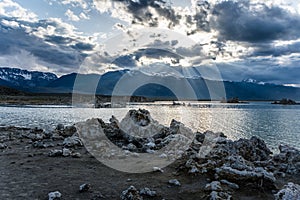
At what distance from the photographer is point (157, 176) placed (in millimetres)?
12883

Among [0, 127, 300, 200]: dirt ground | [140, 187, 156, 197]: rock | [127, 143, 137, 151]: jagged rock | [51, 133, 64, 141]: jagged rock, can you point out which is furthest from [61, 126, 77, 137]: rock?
[140, 187, 156, 197]: rock

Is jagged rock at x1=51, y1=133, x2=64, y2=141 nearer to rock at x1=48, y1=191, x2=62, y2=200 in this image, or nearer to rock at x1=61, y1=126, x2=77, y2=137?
rock at x1=61, y1=126, x2=77, y2=137

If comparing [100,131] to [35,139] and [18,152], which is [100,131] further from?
[18,152]

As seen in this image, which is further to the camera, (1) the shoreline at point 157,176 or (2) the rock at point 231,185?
(2) the rock at point 231,185

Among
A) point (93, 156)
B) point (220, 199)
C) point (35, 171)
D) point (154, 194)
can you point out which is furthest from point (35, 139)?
point (220, 199)

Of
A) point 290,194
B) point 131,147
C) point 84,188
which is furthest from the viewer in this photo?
point 131,147

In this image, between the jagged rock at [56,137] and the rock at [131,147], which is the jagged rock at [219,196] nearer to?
the rock at [131,147]

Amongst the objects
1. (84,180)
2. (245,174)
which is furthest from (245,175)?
(84,180)

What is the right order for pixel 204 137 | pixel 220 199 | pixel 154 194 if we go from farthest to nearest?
pixel 204 137 → pixel 154 194 → pixel 220 199

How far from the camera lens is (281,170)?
1487 centimetres

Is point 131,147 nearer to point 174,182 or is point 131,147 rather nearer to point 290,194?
point 174,182

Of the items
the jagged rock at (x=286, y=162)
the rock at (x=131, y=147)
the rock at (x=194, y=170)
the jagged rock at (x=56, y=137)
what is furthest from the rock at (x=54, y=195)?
the jagged rock at (x=56, y=137)

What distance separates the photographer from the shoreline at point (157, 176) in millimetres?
10625

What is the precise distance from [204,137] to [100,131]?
329 inches
